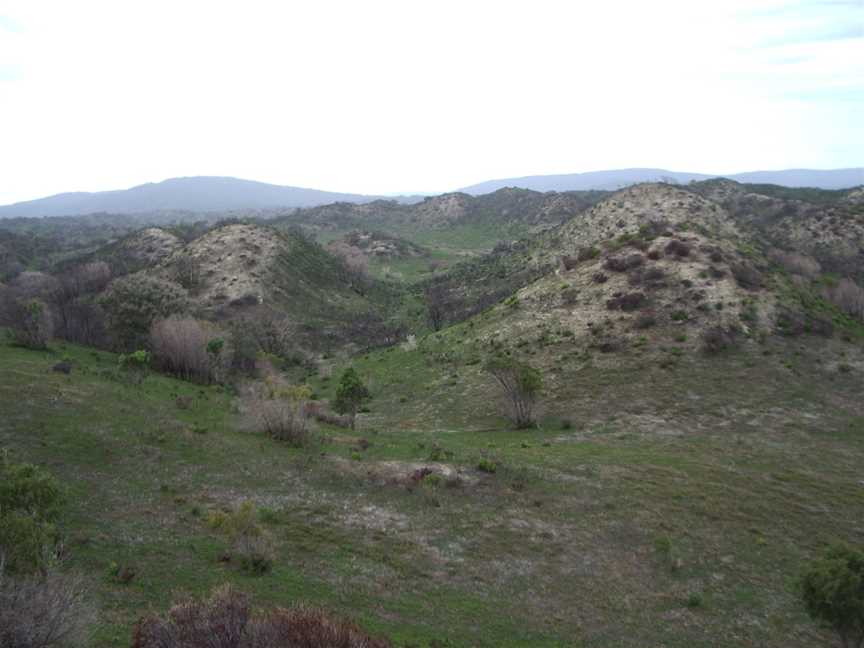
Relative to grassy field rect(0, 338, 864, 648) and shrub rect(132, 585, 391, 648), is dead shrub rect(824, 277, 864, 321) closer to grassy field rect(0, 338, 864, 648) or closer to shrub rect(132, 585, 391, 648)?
grassy field rect(0, 338, 864, 648)

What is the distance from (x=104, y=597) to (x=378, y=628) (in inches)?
269

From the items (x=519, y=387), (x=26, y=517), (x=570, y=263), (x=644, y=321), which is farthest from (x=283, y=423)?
(x=570, y=263)

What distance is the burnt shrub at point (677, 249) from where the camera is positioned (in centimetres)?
5128

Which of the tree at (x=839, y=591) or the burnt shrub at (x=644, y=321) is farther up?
the burnt shrub at (x=644, y=321)

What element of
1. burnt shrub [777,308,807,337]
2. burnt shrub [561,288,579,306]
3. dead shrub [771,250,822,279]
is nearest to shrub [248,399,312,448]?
burnt shrub [561,288,579,306]

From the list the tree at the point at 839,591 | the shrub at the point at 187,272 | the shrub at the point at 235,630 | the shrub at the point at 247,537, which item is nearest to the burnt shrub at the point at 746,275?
the tree at the point at 839,591

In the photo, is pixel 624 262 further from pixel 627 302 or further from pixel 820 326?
pixel 820 326

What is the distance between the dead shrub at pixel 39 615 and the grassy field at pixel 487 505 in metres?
2.79

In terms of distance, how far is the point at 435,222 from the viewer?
17612cm

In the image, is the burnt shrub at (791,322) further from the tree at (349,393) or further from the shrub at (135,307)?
the shrub at (135,307)

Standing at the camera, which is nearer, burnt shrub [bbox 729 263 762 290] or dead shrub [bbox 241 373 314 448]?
dead shrub [bbox 241 373 314 448]

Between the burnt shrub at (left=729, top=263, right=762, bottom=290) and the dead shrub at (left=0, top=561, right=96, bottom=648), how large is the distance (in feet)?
167

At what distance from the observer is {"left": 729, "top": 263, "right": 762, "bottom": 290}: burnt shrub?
47438 mm

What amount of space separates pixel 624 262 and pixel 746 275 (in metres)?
10.4
